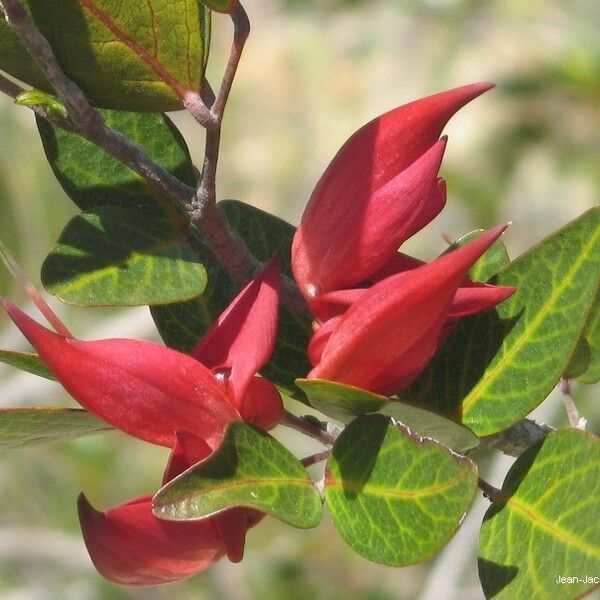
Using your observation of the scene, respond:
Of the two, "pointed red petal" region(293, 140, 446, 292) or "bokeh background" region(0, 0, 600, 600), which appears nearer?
"pointed red petal" region(293, 140, 446, 292)

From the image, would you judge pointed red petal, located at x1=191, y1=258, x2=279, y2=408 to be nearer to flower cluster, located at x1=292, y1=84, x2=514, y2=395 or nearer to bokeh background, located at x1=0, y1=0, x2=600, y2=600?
flower cluster, located at x1=292, y1=84, x2=514, y2=395

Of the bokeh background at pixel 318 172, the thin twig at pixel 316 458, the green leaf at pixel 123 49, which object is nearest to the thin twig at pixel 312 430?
the thin twig at pixel 316 458

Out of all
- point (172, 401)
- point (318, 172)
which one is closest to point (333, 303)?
point (172, 401)

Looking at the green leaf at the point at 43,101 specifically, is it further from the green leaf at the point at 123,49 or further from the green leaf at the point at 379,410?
the green leaf at the point at 379,410

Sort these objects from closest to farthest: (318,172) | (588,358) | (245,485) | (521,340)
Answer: (245,485) < (521,340) < (588,358) < (318,172)

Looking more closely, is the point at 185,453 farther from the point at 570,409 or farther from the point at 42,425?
the point at 570,409

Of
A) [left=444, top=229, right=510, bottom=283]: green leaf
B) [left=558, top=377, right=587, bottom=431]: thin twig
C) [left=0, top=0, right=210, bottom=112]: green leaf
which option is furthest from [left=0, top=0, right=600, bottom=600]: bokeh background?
[left=0, top=0, right=210, bottom=112]: green leaf
